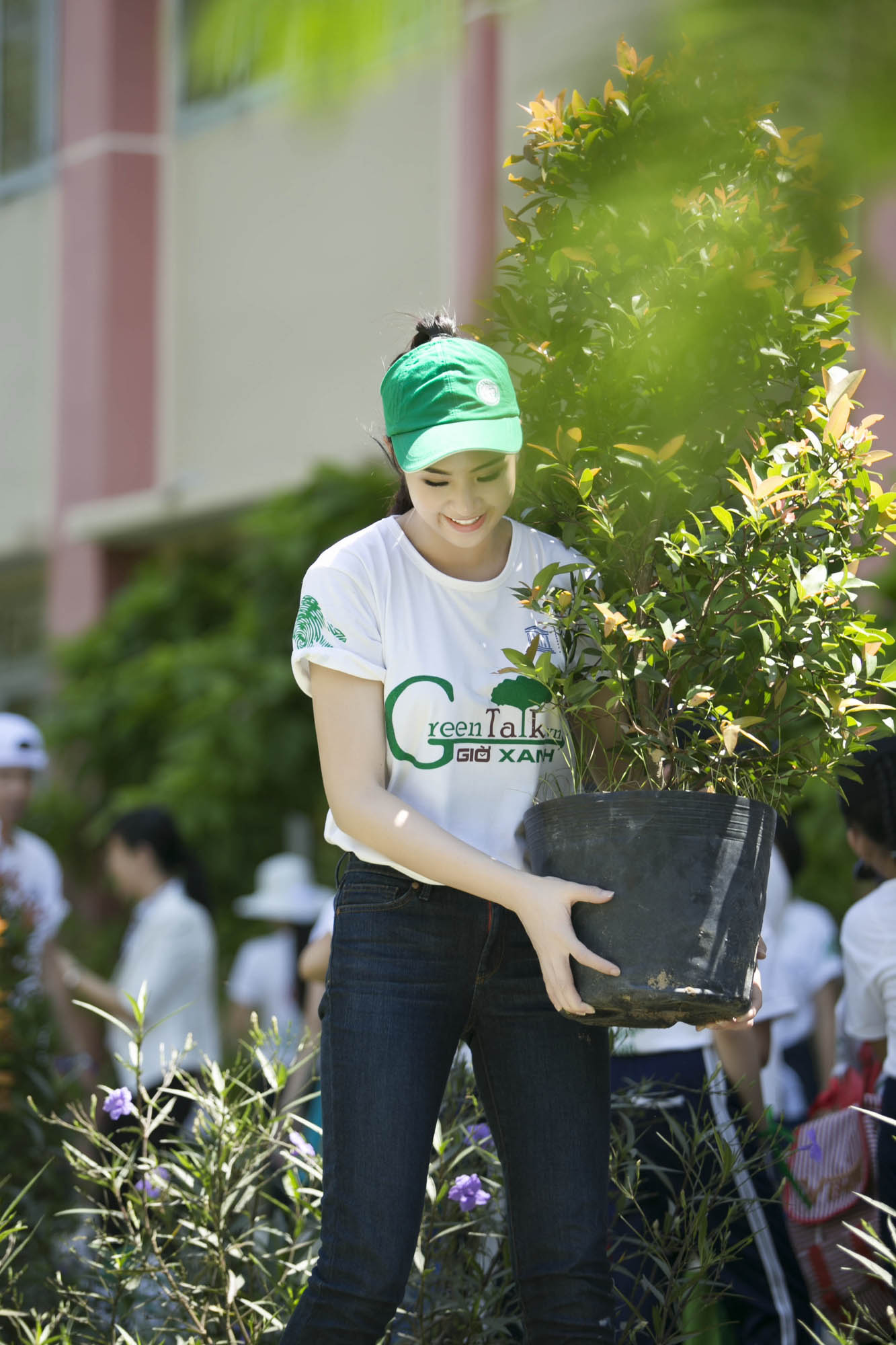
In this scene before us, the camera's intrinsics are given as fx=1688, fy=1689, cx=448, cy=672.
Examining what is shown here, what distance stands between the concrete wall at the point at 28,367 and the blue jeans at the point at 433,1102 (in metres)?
9.31

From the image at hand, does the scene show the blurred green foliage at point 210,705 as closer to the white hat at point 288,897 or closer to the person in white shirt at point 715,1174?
the white hat at point 288,897

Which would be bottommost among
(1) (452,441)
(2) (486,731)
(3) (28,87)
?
(2) (486,731)

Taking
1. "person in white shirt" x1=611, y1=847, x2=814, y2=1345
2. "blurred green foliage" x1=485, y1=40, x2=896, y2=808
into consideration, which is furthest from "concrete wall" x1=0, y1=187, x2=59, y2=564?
"blurred green foliage" x1=485, y1=40, x2=896, y2=808

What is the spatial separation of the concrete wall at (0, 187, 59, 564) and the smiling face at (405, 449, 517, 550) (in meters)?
9.20

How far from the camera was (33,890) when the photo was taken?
510 cm

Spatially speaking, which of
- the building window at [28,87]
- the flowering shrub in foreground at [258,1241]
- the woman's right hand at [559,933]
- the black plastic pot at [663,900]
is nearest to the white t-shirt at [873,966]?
the flowering shrub in foreground at [258,1241]

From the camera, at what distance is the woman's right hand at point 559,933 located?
2160 millimetres

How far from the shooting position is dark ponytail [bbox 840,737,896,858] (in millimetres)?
3217

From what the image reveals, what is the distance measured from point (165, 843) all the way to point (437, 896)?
3.36 metres

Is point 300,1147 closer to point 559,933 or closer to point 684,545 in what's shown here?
point 559,933

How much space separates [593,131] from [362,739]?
0.89 meters

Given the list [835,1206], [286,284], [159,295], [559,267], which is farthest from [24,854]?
[159,295]

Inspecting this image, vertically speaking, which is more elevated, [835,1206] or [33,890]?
[33,890]

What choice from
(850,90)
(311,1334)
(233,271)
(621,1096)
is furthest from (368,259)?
(850,90)
